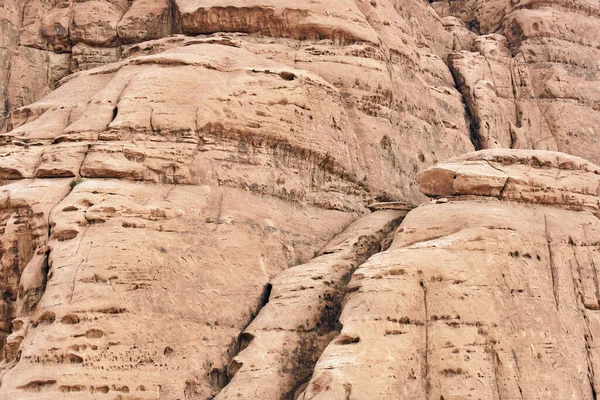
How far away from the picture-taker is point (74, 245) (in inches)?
797

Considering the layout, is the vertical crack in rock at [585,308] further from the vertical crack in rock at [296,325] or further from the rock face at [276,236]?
the vertical crack in rock at [296,325]

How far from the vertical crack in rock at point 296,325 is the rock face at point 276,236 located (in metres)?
0.05

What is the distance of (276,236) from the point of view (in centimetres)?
2280

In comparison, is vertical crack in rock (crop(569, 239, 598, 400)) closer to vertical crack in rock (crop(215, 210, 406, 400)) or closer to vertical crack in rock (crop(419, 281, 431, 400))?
vertical crack in rock (crop(419, 281, 431, 400))

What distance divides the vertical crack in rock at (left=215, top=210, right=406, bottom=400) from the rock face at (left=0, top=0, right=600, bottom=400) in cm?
5

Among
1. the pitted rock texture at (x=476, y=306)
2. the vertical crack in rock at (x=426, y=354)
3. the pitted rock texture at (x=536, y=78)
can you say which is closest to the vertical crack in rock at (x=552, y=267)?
the pitted rock texture at (x=476, y=306)

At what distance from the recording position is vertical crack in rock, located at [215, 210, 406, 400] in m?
19.1

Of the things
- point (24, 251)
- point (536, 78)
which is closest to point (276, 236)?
point (24, 251)

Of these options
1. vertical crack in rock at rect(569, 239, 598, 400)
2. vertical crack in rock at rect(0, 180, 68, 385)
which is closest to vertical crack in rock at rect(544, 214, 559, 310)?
vertical crack in rock at rect(569, 239, 598, 400)

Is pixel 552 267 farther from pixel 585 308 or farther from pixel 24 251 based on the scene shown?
pixel 24 251

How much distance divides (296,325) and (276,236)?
133 inches

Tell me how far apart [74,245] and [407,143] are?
1338 centimetres

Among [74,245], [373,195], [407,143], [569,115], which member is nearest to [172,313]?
[74,245]

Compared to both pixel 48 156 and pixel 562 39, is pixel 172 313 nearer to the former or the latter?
pixel 48 156
